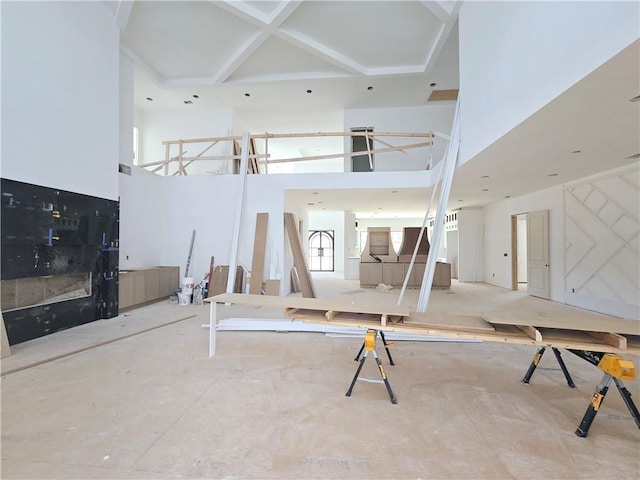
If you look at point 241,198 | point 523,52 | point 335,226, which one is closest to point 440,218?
point 523,52

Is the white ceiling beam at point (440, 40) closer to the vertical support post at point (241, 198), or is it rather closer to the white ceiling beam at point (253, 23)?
the white ceiling beam at point (253, 23)

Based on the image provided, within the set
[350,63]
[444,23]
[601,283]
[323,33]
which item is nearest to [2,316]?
[323,33]

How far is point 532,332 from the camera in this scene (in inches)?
85.9

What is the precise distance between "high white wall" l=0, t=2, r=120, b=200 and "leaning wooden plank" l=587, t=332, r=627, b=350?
247 inches

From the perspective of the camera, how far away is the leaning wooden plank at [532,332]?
2125 mm

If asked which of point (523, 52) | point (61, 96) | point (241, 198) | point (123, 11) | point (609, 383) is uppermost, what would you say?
point (123, 11)

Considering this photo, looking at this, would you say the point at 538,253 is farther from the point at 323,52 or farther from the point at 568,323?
the point at 323,52

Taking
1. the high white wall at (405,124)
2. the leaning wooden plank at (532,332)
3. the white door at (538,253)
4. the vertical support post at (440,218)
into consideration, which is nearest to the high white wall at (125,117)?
the high white wall at (405,124)

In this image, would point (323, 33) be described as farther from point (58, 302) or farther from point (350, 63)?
point (58, 302)

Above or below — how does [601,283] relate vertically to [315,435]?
above

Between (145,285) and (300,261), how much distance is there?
10.8ft

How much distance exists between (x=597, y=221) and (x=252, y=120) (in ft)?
33.1

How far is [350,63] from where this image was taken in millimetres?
7410

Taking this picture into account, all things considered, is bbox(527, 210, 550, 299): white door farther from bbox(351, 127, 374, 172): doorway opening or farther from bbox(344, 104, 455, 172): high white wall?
bbox(351, 127, 374, 172): doorway opening
